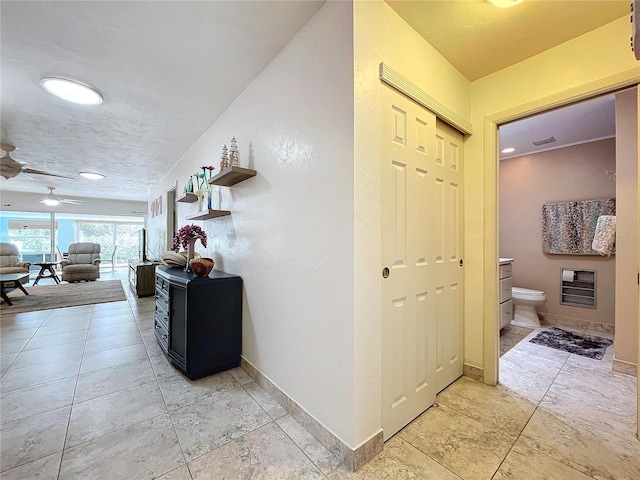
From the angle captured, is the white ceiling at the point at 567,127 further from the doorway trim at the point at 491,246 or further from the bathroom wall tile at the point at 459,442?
the bathroom wall tile at the point at 459,442

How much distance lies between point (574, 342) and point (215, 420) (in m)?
3.73

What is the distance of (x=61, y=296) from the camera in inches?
209

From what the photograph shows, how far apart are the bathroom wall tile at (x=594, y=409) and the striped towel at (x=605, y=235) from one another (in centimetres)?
215

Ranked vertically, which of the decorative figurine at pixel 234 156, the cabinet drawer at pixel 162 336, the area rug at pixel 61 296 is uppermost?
the decorative figurine at pixel 234 156

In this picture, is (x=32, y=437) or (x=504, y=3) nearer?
(x=504, y=3)

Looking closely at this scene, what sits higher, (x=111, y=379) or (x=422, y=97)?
(x=422, y=97)

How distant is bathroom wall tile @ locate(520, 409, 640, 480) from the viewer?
1302 millimetres

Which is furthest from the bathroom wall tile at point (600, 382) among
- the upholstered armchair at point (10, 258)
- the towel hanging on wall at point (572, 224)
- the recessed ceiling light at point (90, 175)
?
the upholstered armchair at point (10, 258)

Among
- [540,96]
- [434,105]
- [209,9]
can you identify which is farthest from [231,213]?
[540,96]

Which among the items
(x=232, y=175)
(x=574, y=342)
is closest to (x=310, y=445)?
(x=232, y=175)

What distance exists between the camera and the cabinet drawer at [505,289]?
3.04m

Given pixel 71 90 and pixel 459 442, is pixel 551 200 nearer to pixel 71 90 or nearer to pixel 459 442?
pixel 459 442

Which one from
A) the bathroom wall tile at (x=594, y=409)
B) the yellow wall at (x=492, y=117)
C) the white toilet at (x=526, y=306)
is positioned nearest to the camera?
the bathroom wall tile at (x=594, y=409)

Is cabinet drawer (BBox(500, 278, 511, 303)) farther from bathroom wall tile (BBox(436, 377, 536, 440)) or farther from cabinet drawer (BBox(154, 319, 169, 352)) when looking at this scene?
cabinet drawer (BBox(154, 319, 169, 352))
